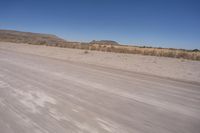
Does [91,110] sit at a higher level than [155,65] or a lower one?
lower

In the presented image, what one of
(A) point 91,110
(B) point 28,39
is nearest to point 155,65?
(A) point 91,110

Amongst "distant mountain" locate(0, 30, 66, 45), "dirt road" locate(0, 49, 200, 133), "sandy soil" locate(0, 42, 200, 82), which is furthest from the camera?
"distant mountain" locate(0, 30, 66, 45)

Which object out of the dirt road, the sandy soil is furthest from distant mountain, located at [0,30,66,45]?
the dirt road

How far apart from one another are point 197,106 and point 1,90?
5.66 m

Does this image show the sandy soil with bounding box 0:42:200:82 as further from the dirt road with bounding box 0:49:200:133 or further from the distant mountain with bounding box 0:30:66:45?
the distant mountain with bounding box 0:30:66:45

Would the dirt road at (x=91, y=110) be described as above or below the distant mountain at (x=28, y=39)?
below

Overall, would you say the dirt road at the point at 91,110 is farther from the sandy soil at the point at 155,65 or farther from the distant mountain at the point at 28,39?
the distant mountain at the point at 28,39

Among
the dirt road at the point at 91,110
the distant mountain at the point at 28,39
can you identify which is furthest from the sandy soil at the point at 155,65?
the distant mountain at the point at 28,39

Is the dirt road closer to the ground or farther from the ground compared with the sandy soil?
closer to the ground

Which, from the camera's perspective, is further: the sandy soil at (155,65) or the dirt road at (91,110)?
the sandy soil at (155,65)

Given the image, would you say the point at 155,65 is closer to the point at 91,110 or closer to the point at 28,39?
the point at 91,110

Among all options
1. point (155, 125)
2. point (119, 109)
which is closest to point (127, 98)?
point (119, 109)

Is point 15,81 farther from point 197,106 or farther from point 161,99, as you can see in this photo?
point 197,106

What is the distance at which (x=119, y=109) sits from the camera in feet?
15.0
